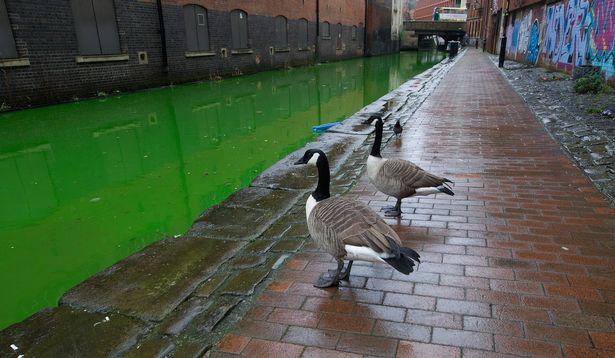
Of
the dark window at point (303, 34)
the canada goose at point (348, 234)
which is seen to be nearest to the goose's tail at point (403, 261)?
the canada goose at point (348, 234)

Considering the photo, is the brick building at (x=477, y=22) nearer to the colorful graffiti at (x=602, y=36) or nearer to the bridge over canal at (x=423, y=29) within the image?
the bridge over canal at (x=423, y=29)

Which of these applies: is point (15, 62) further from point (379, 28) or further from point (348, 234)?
point (379, 28)

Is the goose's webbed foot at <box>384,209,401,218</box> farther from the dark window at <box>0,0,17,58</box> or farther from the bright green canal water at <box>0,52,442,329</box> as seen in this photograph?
the dark window at <box>0,0,17,58</box>

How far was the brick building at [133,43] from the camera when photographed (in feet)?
36.6

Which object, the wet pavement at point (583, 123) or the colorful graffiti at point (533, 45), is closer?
the wet pavement at point (583, 123)

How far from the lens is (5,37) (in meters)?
10.7

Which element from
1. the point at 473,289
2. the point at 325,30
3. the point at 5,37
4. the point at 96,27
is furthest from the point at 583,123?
the point at 325,30

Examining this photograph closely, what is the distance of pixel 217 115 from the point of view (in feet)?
34.2

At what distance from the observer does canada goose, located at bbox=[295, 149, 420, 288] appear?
256 cm

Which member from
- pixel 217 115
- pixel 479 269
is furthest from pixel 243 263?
pixel 217 115

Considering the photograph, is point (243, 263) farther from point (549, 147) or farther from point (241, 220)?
point (549, 147)

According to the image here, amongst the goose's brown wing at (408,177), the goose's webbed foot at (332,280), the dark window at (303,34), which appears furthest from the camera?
the dark window at (303,34)

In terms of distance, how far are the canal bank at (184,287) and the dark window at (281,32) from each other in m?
20.3

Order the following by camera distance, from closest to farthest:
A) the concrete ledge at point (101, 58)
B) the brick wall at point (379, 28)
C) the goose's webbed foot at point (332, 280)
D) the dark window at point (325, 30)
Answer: the goose's webbed foot at point (332, 280) < the concrete ledge at point (101, 58) < the dark window at point (325, 30) < the brick wall at point (379, 28)
